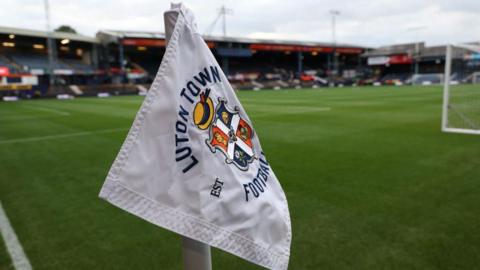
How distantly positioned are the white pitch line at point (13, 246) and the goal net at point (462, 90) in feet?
33.5

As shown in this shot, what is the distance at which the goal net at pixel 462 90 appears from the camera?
9828mm

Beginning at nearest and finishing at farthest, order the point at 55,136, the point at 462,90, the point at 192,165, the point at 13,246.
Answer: the point at 192,165 < the point at 13,246 < the point at 55,136 < the point at 462,90

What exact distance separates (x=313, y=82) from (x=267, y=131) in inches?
2162

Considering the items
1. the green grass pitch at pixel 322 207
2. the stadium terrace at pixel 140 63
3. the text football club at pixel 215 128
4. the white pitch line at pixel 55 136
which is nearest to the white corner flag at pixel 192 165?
the text football club at pixel 215 128

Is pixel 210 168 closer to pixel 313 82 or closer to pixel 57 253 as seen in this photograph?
pixel 57 253

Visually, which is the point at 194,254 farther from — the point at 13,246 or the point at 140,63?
the point at 140,63

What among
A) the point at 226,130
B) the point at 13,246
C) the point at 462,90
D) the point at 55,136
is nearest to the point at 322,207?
the point at 226,130

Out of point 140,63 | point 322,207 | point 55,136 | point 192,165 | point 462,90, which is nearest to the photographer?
point 192,165

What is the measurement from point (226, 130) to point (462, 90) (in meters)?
11.8

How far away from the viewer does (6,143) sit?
987 cm

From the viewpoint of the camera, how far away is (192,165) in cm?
127

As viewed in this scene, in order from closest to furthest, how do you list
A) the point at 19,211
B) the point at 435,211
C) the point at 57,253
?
1. the point at 57,253
2. the point at 435,211
3. the point at 19,211

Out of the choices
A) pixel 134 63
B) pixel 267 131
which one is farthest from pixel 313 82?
pixel 267 131

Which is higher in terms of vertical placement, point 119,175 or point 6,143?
point 119,175
